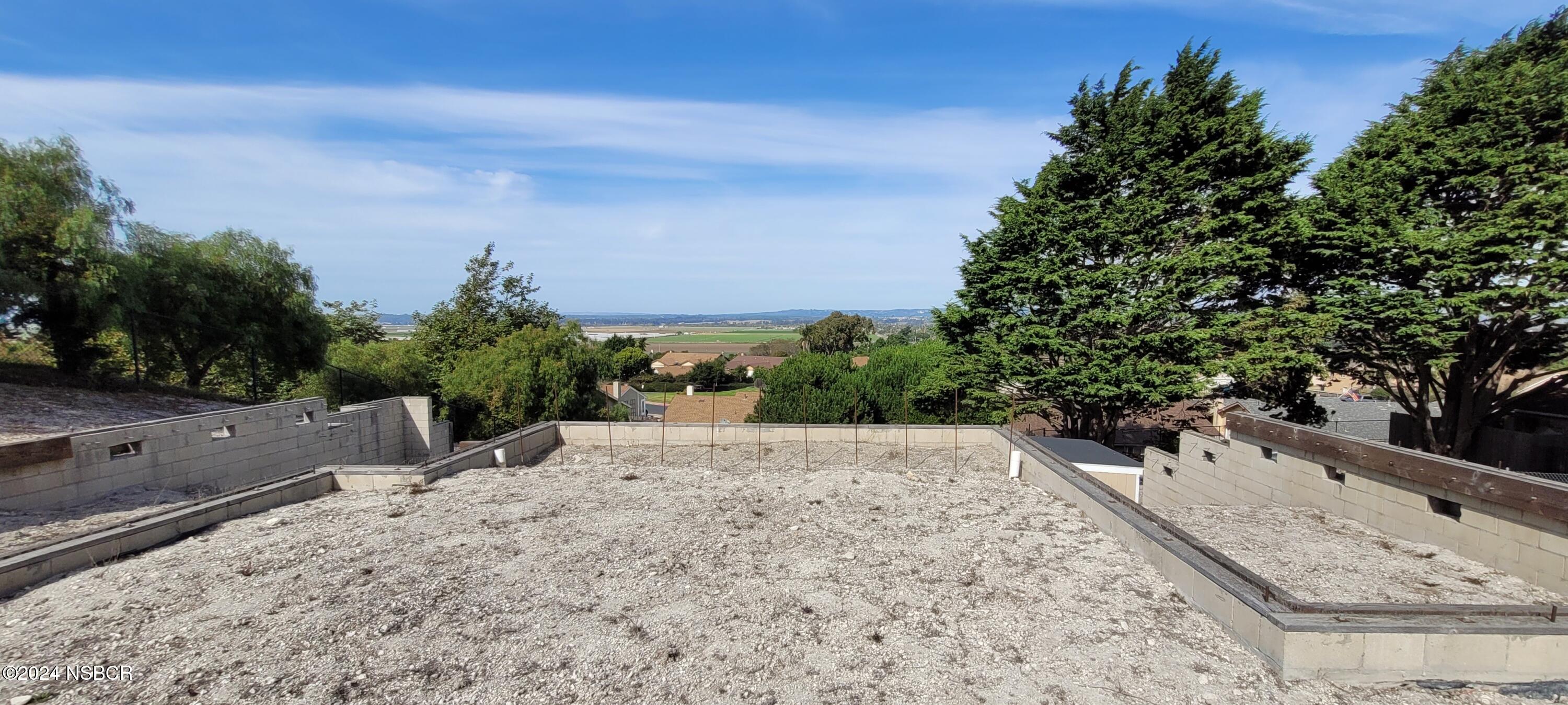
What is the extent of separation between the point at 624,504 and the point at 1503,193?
49.7 feet

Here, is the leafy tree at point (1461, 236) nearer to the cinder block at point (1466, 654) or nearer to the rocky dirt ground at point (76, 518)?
the cinder block at point (1466, 654)

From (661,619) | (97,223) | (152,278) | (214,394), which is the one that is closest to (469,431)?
(214,394)

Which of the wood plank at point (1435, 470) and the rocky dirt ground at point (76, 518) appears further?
the rocky dirt ground at point (76, 518)

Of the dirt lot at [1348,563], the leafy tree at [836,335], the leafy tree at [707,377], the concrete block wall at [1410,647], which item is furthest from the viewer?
the leafy tree at [836,335]

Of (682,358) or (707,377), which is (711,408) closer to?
(707,377)

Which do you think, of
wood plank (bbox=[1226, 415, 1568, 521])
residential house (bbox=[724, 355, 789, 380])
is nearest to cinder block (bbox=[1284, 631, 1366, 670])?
wood plank (bbox=[1226, 415, 1568, 521])

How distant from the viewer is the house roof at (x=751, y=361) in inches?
2224

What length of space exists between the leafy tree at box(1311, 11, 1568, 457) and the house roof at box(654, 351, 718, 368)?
5294cm

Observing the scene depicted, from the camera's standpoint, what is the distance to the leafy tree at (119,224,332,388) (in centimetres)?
1144

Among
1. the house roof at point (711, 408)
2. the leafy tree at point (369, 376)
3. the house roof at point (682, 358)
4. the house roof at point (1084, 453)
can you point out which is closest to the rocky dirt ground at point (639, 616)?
the house roof at point (1084, 453)

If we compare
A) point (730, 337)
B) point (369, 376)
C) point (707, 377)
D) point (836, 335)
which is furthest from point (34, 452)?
point (730, 337)

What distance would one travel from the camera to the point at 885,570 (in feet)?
16.0

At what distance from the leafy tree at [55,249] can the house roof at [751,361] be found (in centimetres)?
4382

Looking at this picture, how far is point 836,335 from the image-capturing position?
63500 millimetres
